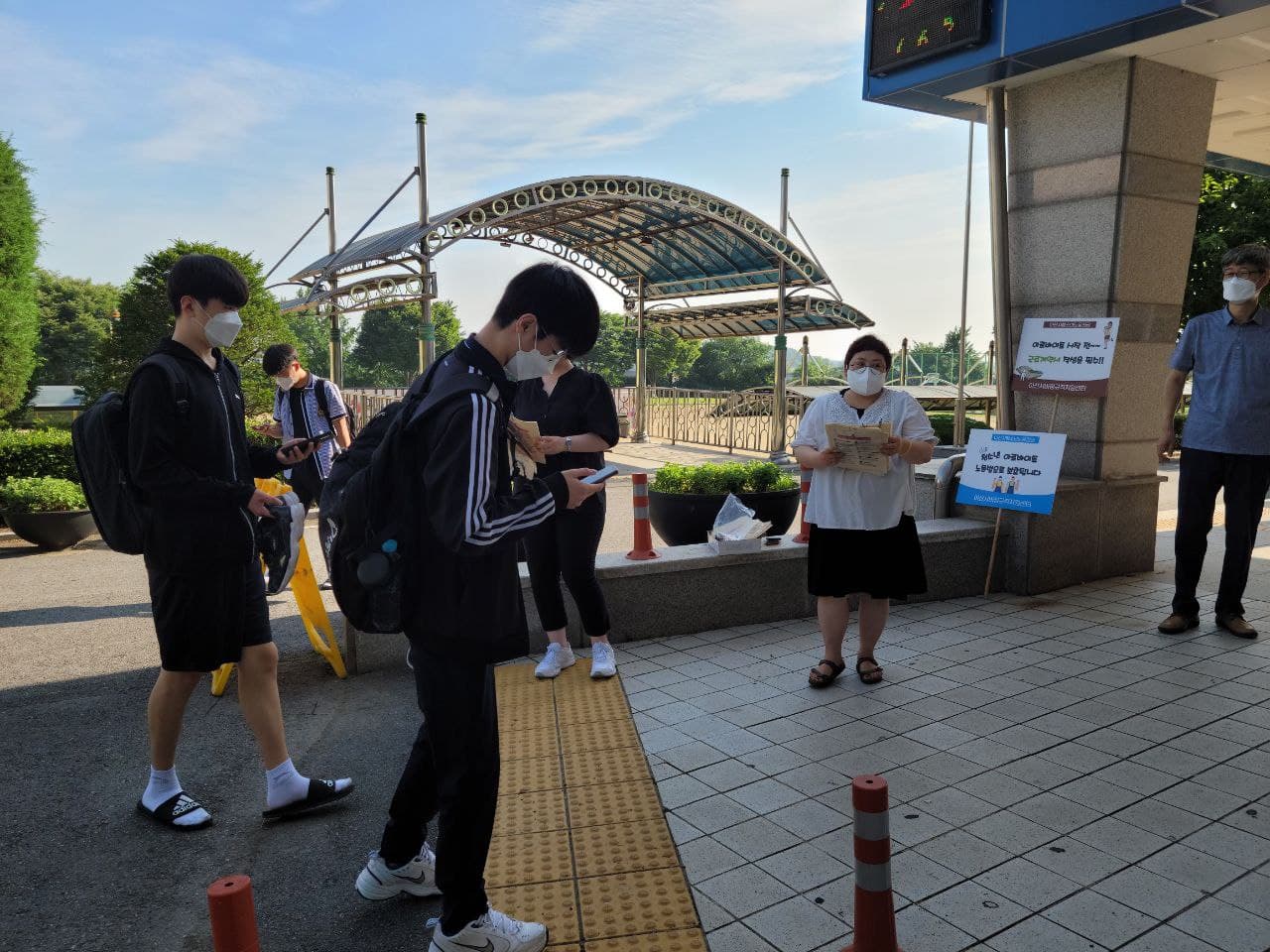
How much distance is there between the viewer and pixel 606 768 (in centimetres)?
373

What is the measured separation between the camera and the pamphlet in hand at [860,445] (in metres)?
4.17

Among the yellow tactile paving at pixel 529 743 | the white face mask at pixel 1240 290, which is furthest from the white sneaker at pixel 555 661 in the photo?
the white face mask at pixel 1240 290

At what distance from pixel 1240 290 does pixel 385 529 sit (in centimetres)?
493

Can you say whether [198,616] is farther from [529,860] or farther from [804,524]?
[804,524]

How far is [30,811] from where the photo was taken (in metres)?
3.49

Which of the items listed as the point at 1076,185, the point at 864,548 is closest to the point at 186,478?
the point at 864,548

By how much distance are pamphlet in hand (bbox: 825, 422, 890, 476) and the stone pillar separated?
264 cm

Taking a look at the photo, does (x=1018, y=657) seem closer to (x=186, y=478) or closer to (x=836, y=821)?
(x=836, y=821)

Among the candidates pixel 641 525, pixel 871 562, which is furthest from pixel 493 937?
pixel 641 525

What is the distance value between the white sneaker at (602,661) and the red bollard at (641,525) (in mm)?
893

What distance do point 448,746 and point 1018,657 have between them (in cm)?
381

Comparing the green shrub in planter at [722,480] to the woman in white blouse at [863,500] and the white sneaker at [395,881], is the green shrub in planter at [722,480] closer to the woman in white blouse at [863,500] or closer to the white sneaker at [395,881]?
the woman in white blouse at [863,500]

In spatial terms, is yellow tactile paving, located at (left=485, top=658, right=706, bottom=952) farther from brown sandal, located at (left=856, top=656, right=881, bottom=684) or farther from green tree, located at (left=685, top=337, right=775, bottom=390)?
green tree, located at (left=685, top=337, right=775, bottom=390)

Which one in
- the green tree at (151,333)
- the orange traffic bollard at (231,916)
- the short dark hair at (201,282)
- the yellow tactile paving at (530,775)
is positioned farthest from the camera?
the green tree at (151,333)
